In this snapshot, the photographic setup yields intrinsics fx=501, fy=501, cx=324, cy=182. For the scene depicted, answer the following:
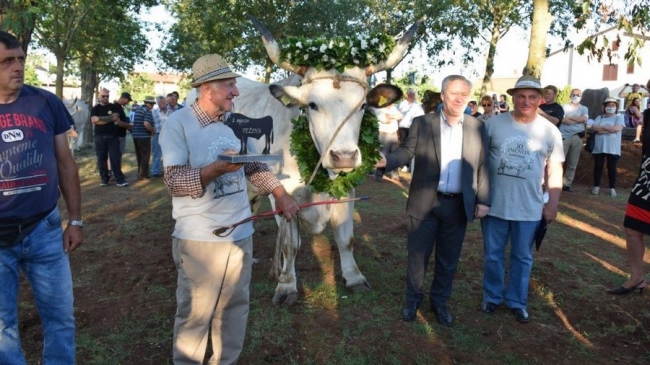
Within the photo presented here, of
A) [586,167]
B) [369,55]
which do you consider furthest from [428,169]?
[586,167]

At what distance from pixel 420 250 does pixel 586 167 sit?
9.93 metres

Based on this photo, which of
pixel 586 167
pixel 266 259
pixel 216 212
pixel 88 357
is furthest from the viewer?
pixel 586 167

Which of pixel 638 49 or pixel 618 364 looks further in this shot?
pixel 638 49

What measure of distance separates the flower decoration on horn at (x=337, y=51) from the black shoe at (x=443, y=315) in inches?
89.6

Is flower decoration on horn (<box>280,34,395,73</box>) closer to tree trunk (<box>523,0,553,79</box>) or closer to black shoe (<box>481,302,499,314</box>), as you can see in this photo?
black shoe (<box>481,302,499,314</box>)

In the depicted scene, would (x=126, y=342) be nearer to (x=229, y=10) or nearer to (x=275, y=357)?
(x=275, y=357)

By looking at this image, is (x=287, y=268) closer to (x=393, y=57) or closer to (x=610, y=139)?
(x=393, y=57)

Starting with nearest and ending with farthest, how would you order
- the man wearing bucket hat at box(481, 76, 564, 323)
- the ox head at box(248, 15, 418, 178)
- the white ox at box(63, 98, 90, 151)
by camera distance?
the ox head at box(248, 15, 418, 178) < the man wearing bucket hat at box(481, 76, 564, 323) < the white ox at box(63, 98, 90, 151)

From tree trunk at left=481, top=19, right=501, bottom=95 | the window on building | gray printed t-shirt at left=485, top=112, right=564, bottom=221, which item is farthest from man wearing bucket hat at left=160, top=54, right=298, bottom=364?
the window on building

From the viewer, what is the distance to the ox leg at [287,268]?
4.85m

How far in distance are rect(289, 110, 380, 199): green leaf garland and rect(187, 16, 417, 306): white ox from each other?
91 mm

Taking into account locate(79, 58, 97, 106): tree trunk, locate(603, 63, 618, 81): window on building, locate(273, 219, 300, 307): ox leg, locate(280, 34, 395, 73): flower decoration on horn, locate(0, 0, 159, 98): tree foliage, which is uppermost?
locate(603, 63, 618, 81): window on building

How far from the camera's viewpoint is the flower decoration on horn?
14.1 ft

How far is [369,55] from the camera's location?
4379 millimetres
